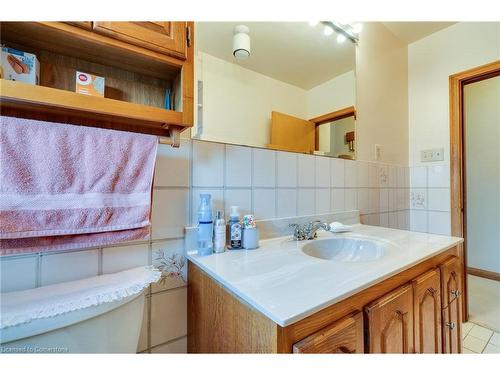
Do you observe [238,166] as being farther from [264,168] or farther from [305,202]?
[305,202]

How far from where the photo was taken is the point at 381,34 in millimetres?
1623

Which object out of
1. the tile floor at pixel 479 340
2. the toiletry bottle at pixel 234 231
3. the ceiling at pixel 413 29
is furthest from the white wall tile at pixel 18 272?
the ceiling at pixel 413 29

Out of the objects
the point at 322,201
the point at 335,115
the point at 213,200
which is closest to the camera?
the point at 213,200

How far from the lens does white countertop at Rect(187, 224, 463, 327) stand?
0.46 m

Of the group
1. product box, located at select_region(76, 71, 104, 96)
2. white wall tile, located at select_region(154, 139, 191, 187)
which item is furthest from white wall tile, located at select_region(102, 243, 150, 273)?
product box, located at select_region(76, 71, 104, 96)

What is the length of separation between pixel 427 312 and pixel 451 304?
24 cm

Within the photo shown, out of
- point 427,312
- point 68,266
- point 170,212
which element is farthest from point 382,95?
point 68,266

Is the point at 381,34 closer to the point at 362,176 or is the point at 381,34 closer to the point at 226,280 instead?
Answer: the point at 362,176

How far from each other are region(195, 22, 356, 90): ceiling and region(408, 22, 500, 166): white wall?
0.80 metres

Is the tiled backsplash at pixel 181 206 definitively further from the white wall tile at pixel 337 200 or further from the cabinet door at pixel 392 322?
the cabinet door at pixel 392 322

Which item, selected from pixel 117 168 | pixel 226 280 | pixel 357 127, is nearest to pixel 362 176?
pixel 357 127

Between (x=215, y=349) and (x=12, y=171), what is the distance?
65 cm

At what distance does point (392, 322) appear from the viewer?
0.64m

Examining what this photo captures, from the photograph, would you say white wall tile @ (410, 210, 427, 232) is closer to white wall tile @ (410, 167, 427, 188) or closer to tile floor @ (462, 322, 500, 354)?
white wall tile @ (410, 167, 427, 188)
